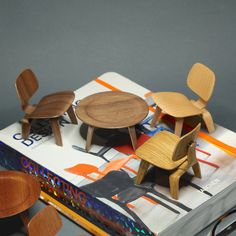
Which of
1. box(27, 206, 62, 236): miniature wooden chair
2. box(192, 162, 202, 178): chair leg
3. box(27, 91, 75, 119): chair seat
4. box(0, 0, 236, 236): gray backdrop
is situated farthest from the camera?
box(0, 0, 236, 236): gray backdrop

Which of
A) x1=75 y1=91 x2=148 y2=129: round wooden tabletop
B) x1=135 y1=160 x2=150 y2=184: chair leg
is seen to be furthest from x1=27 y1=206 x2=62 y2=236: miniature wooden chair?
x1=75 y1=91 x2=148 y2=129: round wooden tabletop

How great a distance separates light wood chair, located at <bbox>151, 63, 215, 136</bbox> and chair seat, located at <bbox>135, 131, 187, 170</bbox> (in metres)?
0.45

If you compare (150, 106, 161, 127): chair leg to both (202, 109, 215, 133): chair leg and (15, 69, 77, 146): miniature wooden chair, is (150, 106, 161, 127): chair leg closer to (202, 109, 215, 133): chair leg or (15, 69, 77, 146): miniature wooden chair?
(202, 109, 215, 133): chair leg

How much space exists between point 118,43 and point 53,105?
2.54 m

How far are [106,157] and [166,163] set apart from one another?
1.01m

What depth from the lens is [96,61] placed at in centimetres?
1361

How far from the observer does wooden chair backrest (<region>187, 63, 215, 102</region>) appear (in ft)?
38.3

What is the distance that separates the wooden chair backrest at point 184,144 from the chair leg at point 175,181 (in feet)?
0.61

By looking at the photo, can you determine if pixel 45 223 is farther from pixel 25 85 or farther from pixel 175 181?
pixel 25 85

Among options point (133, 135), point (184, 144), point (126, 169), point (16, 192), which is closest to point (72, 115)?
point (133, 135)

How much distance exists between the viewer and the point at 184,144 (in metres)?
10.5

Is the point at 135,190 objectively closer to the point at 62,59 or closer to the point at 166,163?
the point at 166,163

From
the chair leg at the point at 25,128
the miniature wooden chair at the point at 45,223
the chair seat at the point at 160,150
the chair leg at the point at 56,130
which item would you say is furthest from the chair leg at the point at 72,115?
the miniature wooden chair at the point at 45,223

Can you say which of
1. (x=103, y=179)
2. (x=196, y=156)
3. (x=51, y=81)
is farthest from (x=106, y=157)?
(x=51, y=81)
